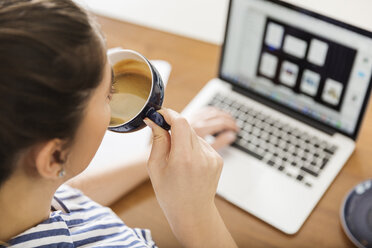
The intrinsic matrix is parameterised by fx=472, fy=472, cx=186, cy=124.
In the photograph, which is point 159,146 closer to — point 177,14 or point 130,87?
point 130,87

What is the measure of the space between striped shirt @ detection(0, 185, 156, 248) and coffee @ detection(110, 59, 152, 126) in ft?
0.57

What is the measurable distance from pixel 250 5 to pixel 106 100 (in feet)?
1.64

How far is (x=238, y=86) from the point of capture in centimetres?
113

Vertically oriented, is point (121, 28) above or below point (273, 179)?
above

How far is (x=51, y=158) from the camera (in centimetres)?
57

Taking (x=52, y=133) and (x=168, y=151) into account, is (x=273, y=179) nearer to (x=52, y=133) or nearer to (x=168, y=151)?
(x=168, y=151)

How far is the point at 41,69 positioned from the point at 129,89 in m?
0.29

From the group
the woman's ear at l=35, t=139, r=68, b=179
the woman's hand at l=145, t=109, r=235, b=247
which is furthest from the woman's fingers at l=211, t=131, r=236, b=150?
the woman's ear at l=35, t=139, r=68, b=179

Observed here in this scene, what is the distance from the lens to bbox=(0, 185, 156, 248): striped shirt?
0.66 m

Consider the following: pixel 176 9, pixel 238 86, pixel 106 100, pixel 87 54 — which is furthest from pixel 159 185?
pixel 176 9

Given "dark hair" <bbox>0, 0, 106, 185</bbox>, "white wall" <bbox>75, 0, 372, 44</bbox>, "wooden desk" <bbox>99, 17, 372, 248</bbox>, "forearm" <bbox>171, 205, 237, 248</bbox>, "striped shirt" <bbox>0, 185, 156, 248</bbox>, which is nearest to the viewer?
"dark hair" <bbox>0, 0, 106, 185</bbox>

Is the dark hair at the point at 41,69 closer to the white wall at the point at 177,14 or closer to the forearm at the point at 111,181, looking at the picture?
the forearm at the point at 111,181

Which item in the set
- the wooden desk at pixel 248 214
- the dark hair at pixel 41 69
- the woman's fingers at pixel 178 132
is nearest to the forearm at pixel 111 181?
the wooden desk at pixel 248 214

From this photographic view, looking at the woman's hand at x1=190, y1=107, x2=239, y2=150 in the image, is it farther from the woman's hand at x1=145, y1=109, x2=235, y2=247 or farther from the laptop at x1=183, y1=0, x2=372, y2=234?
the woman's hand at x1=145, y1=109, x2=235, y2=247
